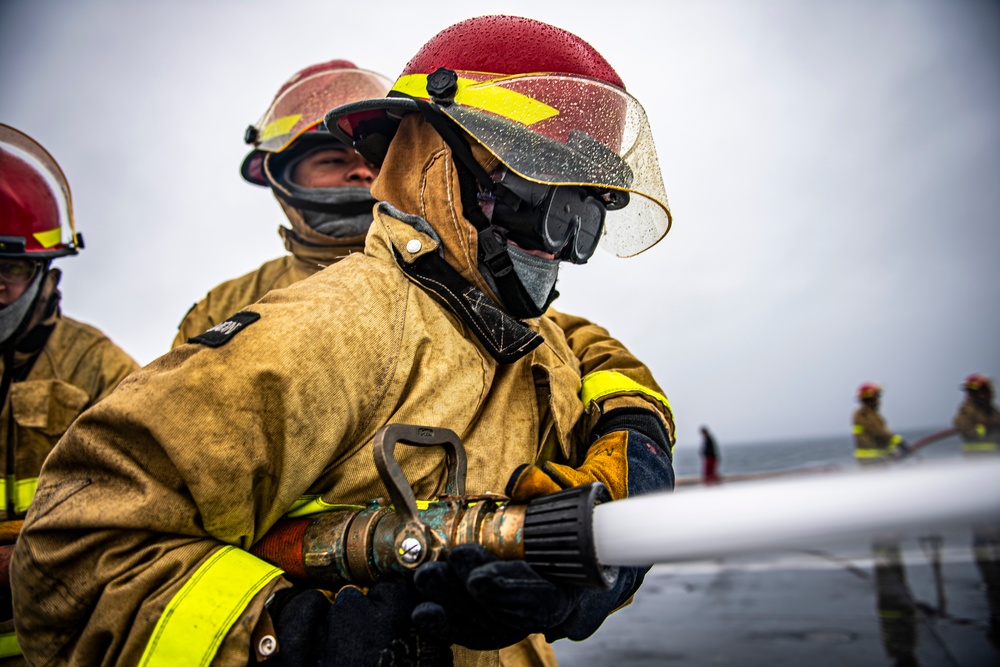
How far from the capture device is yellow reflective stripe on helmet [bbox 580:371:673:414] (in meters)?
1.73

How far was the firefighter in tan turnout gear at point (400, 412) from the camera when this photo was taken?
3.45 ft

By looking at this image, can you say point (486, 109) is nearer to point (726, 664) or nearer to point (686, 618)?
point (726, 664)

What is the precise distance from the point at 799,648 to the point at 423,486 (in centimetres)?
508

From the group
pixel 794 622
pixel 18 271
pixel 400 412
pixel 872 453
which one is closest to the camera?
pixel 400 412

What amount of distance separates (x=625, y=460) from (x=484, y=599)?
0.59 metres

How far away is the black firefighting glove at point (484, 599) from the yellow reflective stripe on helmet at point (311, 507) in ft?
1.14

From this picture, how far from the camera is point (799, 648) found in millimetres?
5117

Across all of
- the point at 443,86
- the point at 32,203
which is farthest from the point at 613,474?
the point at 32,203

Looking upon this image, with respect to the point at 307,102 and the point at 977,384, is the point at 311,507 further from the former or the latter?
the point at 977,384

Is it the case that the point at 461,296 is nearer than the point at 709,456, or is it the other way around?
the point at 461,296

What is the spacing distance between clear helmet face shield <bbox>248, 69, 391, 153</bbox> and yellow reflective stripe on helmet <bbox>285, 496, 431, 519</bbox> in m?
2.15

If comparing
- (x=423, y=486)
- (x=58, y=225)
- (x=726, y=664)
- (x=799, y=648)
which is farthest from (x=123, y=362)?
(x=799, y=648)

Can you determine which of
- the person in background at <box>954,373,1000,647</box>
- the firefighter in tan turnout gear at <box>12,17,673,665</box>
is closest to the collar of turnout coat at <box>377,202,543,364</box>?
the firefighter in tan turnout gear at <box>12,17,673,665</box>

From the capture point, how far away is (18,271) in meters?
2.58
